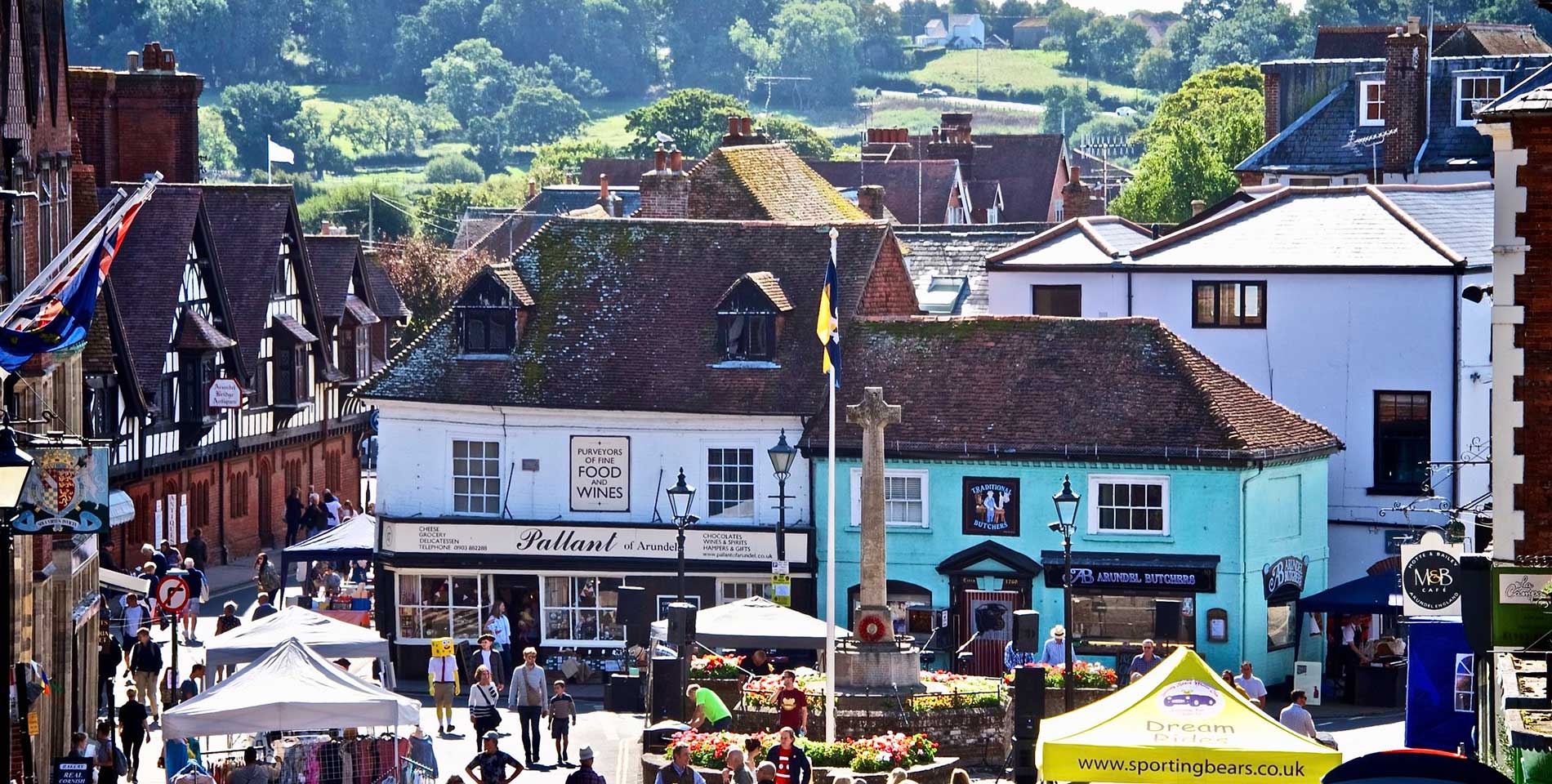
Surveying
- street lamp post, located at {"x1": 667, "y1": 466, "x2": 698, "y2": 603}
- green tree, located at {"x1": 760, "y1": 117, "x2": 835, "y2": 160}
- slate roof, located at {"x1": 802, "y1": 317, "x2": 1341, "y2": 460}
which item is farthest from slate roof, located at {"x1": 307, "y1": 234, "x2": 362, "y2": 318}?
green tree, located at {"x1": 760, "y1": 117, "x2": 835, "y2": 160}

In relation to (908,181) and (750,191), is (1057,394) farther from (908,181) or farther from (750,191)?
(908,181)

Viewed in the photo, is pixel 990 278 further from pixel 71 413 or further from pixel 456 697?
pixel 71 413

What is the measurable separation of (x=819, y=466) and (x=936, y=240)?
16.7m

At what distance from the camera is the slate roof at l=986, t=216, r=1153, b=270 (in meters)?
51.3

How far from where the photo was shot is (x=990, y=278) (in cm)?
5197

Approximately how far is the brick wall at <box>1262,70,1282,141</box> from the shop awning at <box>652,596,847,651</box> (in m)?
42.2

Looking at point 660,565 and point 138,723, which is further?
point 660,565

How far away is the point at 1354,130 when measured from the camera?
70.7 metres

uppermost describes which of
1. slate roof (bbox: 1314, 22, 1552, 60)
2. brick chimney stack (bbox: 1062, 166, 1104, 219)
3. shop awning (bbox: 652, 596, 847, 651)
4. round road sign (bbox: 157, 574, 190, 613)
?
slate roof (bbox: 1314, 22, 1552, 60)

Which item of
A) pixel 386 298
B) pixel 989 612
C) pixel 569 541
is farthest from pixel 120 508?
pixel 386 298

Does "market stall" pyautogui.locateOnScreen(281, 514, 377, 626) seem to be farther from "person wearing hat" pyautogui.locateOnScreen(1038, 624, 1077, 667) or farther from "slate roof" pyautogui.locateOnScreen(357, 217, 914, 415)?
"person wearing hat" pyautogui.locateOnScreen(1038, 624, 1077, 667)

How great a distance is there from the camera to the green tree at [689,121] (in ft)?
501

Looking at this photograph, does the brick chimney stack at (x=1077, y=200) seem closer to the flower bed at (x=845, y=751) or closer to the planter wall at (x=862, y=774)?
the planter wall at (x=862, y=774)

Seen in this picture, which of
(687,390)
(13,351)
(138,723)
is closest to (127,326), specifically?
(687,390)
